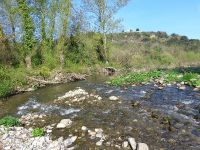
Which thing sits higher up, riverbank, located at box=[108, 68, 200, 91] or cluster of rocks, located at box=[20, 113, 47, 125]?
riverbank, located at box=[108, 68, 200, 91]

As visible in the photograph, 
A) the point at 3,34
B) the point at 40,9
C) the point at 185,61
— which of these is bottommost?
the point at 185,61

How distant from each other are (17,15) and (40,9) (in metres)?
5.08

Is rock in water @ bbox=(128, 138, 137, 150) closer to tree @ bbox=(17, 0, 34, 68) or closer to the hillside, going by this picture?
tree @ bbox=(17, 0, 34, 68)

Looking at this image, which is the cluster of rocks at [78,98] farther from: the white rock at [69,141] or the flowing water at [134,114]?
the white rock at [69,141]

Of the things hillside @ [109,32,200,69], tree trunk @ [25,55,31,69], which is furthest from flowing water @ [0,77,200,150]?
hillside @ [109,32,200,69]

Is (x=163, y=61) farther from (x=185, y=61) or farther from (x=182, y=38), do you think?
(x=182, y=38)

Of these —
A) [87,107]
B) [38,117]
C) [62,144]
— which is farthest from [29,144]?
[87,107]

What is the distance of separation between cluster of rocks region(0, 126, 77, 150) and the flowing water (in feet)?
1.54

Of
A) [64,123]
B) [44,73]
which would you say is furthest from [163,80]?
[44,73]

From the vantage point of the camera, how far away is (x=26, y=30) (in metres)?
39.9

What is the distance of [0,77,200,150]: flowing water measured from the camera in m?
12.8

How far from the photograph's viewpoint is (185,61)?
69250 mm

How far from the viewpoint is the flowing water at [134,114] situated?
42.1ft

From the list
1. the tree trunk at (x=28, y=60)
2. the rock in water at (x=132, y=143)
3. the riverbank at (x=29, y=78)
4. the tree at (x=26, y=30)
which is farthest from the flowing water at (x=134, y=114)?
the tree at (x=26, y=30)
